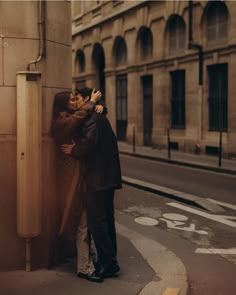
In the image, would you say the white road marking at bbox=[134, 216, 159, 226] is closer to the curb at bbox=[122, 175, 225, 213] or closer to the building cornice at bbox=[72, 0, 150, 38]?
→ the curb at bbox=[122, 175, 225, 213]

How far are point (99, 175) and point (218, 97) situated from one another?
16.4 m

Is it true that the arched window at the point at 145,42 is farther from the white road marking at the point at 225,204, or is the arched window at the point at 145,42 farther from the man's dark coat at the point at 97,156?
the man's dark coat at the point at 97,156

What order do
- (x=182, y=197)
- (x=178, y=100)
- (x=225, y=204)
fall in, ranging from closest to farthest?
(x=225, y=204), (x=182, y=197), (x=178, y=100)

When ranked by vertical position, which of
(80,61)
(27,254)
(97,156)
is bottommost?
(27,254)

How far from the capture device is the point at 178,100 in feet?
76.4

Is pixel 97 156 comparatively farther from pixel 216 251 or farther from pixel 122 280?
pixel 216 251

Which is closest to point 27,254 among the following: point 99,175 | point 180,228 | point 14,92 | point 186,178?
point 99,175

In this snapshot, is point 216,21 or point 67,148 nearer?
point 67,148

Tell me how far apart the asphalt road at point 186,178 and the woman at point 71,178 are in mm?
6056

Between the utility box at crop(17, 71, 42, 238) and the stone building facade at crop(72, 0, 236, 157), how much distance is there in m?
13.5

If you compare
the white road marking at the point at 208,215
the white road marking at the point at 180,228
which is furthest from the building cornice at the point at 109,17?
the white road marking at the point at 180,228

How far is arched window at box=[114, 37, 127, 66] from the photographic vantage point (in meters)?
28.3

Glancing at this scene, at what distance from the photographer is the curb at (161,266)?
196 inches

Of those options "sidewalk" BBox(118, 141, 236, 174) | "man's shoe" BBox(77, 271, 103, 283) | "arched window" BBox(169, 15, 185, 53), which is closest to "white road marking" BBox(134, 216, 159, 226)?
"man's shoe" BBox(77, 271, 103, 283)
